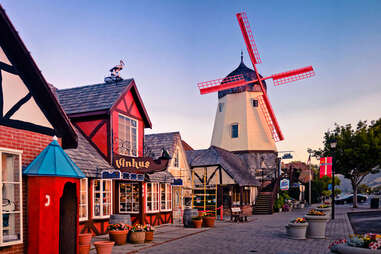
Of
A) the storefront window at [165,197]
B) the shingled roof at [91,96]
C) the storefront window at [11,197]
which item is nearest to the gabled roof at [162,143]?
the storefront window at [165,197]

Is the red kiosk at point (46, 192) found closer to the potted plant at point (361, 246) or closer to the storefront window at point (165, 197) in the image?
the potted plant at point (361, 246)

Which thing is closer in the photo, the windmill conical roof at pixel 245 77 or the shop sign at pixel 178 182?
the shop sign at pixel 178 182

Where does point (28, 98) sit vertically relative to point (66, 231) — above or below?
above

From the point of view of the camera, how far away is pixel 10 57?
9.02 m

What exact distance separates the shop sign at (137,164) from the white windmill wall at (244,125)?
25.4 metres

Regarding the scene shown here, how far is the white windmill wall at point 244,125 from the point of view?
1688 inches

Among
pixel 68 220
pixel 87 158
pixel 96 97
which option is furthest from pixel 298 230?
pixel 96 97

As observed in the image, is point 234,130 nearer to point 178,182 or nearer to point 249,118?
point 249,118

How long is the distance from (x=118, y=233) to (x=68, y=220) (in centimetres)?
371

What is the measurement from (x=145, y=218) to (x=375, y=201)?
2818 centimetres

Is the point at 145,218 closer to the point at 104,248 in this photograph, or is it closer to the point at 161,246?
the point at 161,246

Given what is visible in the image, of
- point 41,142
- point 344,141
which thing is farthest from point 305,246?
point 344,141

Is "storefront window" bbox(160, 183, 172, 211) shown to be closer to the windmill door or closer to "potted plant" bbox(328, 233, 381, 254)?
the windmill door

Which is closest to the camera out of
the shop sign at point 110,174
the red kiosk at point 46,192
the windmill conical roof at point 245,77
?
the red kiosk at point 46,192
